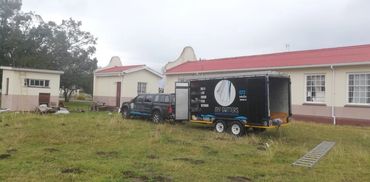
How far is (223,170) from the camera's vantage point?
8.37 metres

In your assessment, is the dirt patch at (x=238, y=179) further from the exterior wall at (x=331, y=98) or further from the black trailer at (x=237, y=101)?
the exterior wall at (x=331, y=98)

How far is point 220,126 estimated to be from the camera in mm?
15867

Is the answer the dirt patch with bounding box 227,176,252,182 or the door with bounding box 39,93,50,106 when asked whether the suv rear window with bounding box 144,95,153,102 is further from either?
the dirt patch with bounding box 227,176,252,182

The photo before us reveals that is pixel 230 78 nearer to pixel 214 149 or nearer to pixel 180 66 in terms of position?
pixel 214 149

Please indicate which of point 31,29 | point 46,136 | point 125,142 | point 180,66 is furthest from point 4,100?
point 125,142

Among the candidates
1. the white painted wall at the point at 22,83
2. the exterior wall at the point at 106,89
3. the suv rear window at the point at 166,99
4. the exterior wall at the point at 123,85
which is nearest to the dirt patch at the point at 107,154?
the suv rear window at the point at 166,99

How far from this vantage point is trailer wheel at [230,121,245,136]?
14.8 meters

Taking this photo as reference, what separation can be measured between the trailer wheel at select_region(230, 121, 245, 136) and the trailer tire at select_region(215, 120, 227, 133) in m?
0.46

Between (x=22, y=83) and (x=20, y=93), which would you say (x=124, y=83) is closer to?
(x=22, y=83)

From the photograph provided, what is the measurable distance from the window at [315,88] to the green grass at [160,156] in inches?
210

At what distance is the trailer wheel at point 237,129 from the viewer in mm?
14844

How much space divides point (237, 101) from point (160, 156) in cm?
605

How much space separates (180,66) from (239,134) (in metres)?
17.2

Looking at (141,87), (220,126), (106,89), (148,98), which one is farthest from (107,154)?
(106,89)
